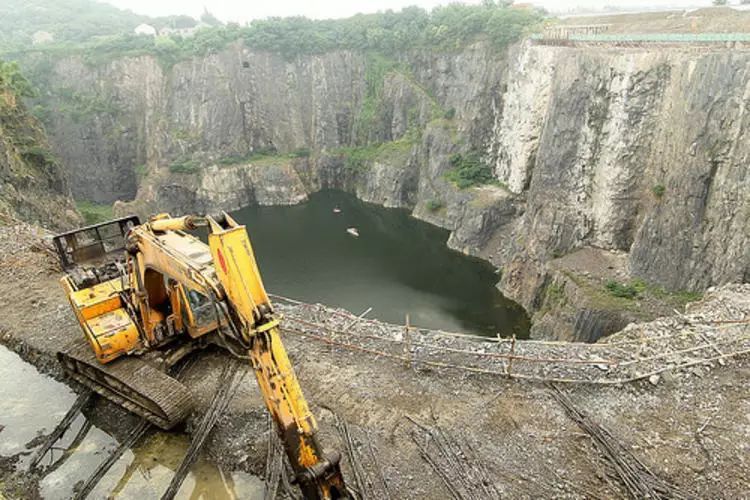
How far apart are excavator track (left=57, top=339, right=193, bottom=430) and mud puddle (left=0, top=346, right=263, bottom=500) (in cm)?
59

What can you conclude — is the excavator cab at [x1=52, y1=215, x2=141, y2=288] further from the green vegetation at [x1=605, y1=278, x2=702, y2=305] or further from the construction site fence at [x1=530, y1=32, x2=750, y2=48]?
the construction site fence at [x1=530, y1=32, x2=750, y2=48]

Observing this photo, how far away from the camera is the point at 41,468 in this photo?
9414 millimetres

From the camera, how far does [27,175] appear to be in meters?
25.8

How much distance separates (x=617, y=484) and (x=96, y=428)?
10.1 metres

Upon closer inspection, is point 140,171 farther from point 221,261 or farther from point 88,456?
point 221,261

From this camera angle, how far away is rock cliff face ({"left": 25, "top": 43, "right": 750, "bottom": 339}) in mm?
20047

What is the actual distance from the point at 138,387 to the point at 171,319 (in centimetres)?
156

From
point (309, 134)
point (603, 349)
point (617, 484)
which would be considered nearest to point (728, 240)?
point (603, 349)

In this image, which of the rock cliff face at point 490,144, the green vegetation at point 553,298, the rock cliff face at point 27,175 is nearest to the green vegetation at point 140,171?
the rock cliff face at point 490,144

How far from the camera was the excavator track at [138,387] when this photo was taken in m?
9.45

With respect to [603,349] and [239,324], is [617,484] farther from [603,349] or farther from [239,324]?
[239,324]

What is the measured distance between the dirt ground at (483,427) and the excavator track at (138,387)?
56 centimetres

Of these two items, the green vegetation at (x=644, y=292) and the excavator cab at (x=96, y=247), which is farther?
the green vegetation at (x=644, y=292)

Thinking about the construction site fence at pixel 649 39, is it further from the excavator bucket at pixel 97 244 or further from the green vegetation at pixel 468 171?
the excavator bucket at pixel 97 244
